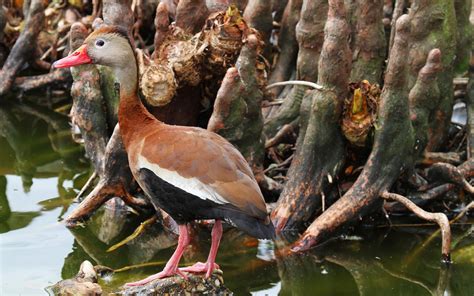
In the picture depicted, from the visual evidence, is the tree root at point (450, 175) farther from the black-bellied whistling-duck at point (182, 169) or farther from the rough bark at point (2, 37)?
the rough bark at point (2, 37)

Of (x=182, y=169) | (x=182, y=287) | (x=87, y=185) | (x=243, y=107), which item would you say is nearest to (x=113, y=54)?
(x=182, y=169)

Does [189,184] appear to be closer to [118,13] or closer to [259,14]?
[118,13]

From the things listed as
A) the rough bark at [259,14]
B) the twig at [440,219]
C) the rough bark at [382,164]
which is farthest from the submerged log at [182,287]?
the rough bark at [259,14]

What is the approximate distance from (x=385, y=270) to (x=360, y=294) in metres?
0.56

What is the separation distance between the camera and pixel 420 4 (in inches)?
393

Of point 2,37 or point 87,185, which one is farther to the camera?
point 2,37

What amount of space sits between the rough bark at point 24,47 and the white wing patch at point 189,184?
6024 mm

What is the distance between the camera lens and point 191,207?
7.40 metres

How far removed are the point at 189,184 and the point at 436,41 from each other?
3747 mm

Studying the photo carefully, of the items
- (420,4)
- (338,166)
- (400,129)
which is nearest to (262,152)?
(338,166)

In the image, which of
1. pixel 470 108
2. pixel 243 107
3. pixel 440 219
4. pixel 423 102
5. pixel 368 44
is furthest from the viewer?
pixel 470 108

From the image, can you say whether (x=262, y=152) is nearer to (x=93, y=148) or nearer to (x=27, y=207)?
(x=93, y=148)

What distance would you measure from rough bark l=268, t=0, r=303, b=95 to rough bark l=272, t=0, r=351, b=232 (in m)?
1.76

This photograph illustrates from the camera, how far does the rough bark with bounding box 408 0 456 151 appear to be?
32.8 feet
